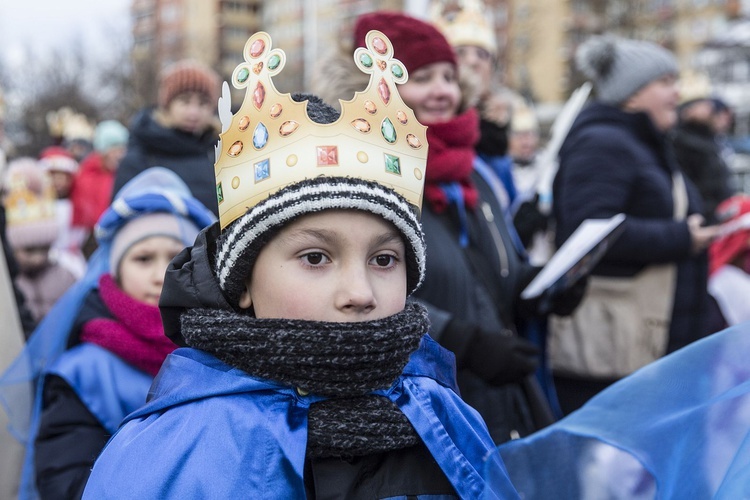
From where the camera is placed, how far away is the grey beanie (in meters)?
3.79

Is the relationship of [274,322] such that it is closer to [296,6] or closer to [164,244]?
[164,244]

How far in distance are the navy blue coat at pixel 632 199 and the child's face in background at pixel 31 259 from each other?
3031mm

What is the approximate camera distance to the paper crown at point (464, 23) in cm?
439

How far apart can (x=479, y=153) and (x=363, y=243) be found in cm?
252

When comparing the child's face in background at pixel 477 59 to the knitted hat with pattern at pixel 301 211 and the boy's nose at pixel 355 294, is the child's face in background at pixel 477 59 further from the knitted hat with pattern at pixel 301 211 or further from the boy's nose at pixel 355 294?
the boy's nose at pixel 355 294

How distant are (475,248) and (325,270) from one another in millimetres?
1355

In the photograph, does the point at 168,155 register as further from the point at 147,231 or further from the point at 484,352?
the point at 484,352

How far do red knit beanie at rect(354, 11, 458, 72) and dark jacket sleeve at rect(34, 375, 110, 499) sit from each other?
142 centimetres

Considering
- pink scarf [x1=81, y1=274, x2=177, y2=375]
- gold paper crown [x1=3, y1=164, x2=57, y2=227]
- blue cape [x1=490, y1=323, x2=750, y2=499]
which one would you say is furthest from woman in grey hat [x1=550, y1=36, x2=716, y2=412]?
gold paper crown [x1=3, y1=164, x2=57, y2=227]

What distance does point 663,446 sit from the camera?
70.9 inches

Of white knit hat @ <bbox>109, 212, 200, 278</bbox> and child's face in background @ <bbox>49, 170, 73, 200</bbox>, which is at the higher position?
white knit hat @ <bbox>109, 212, 200, 278</bbox>

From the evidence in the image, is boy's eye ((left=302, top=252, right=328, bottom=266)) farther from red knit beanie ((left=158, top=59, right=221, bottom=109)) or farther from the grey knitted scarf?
red knit beanie ((left=158, top=59, right=221, bottom=109))

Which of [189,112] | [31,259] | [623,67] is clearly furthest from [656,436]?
[31,259]

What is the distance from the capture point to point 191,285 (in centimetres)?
165
